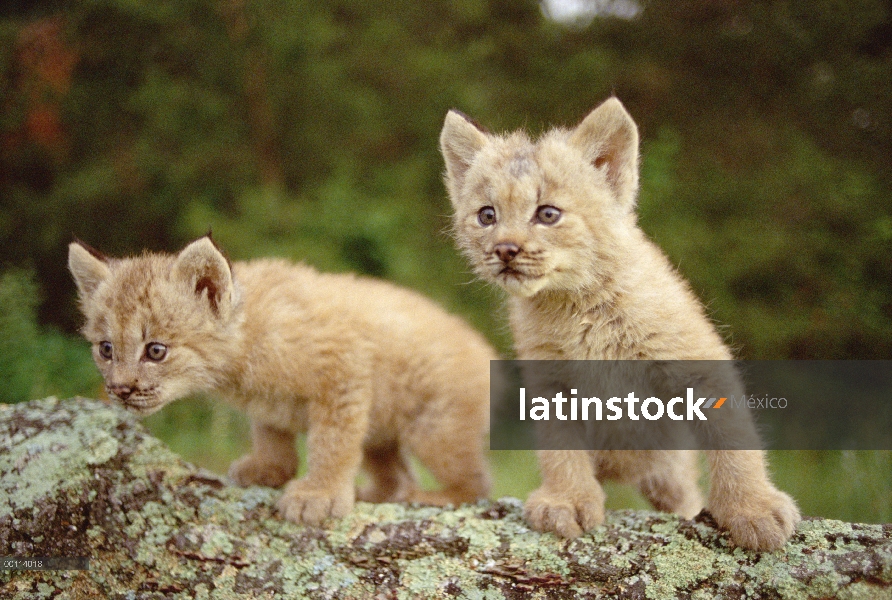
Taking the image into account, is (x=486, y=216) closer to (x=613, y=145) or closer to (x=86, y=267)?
(x=613, y=145)

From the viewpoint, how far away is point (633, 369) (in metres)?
2.86

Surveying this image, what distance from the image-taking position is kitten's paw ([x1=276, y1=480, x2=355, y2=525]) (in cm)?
304

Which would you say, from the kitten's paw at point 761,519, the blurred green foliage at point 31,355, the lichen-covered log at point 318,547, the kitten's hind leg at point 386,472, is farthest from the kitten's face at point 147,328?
the kitten's paw at point 761,519

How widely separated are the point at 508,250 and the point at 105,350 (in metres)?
1.72

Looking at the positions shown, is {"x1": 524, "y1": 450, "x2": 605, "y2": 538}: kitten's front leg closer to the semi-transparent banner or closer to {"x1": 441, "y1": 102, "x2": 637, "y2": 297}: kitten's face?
the semi-transparent banner

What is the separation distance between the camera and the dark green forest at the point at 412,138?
16.6 feet

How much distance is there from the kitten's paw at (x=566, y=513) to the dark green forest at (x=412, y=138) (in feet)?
6.74

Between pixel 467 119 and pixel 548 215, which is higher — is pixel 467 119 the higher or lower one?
the higher one

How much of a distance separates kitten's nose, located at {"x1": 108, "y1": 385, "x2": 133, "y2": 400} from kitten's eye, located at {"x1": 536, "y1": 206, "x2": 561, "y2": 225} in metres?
1.72

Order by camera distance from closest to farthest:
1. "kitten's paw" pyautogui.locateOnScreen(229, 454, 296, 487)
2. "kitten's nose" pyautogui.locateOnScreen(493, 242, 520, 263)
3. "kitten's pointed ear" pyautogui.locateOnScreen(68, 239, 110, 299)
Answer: "kitten's nose" pyautogui.locateOnScreen(493, 242, 520, 263), "kitten's pointed ear" pyautogui.locateOnScreen(68, 239, 110, 299), "kitten's paw" pyautogui.locateOnScreen(229, 454, 296, 487)

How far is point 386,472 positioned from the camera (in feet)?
13.4

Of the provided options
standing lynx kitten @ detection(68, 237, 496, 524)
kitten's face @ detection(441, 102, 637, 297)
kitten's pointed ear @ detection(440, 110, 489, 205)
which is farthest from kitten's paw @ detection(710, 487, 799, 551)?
kitten's pointed ear @ detection(440, 110, 489, 205)

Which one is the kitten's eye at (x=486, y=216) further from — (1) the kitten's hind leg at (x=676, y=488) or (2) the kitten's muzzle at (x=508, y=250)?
(1) the kitten's hind leg at (x=676, y=488)

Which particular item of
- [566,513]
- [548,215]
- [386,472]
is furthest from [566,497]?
[386,472]
